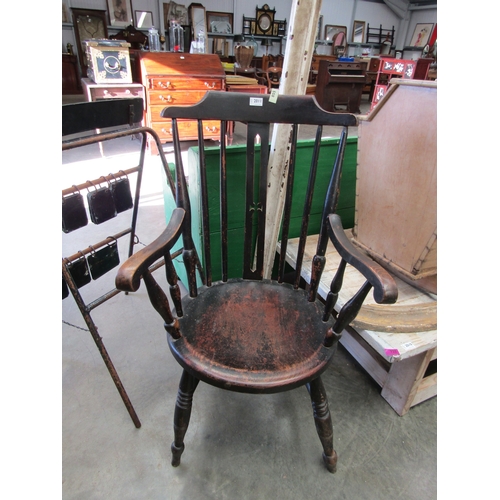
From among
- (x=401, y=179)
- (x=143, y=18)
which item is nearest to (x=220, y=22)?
(x=143, y=18)

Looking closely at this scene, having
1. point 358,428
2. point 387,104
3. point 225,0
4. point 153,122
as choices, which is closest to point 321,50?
point 225,0

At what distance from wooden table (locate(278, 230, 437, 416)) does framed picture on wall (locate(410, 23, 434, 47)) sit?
10.8 metres

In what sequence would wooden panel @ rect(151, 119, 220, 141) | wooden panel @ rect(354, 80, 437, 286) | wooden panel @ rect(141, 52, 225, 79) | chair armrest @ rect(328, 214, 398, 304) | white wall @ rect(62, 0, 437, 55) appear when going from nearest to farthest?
chair armrest @ rect(328, 214, 398, 304)
wooden panel @ rect(354, 80, 437, 286)
wooden panel @ rect(141, 52, 225, 79)
wooden panel @ rect(151, 119, 220, 141)
white wall @ rect(62, 0, 437, 55)

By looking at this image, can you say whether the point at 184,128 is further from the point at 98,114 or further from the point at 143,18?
the point at 143,18

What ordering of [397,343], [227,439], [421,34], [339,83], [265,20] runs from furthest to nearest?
1. [421,34]
2. [265,20]
3. [339,83]
4. [227,439]
5. [397,343]

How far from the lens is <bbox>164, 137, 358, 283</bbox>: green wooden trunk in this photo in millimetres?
1247

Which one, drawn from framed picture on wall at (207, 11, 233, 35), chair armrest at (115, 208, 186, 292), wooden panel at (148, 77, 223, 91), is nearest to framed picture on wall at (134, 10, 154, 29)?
framed picture on wall at (207, 11, 233, 35)

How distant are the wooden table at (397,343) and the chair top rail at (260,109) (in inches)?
22.3

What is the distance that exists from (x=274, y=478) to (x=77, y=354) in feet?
3.14

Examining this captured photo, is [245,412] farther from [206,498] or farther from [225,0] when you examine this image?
[225,0]

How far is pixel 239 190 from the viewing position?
130 cm

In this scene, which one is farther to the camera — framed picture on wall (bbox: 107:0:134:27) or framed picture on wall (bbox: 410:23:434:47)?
framed picture on wall (bbox: 410:23:434:47)

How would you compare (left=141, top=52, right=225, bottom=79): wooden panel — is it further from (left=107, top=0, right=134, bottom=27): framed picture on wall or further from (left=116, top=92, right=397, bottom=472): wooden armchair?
(left=107, top=0, right=134, bottom=27): framed picture on wall

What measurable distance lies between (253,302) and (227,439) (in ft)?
1.67
